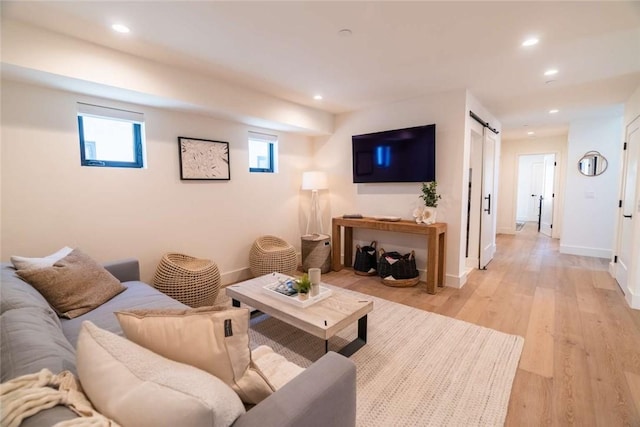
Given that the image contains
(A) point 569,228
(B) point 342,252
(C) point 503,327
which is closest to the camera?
(C) point 503,327

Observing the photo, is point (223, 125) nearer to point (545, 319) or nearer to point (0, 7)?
point (0, 7)

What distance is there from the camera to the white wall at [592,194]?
495 cm

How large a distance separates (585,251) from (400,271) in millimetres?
4001

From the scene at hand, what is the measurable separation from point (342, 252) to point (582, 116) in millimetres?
4660

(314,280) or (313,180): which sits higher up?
(313,180)

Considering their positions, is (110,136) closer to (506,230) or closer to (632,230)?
(632,230)

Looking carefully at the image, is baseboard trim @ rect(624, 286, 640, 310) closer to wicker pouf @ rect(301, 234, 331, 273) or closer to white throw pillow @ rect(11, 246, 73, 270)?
wicker pouf @ rect(301, 234, 331, 273)

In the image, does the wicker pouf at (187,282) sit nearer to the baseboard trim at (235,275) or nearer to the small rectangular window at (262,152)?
the baseboard trim at (235,275)

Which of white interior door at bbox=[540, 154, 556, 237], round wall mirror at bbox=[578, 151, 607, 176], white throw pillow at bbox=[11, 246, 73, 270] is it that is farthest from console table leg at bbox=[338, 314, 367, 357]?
white interior door at bbox=[540, 154, 556, 237]

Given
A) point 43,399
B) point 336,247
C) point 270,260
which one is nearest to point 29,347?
point 43,399

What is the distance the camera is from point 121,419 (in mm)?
716

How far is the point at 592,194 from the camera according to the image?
16.9ft

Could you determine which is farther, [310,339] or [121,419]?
[310,339]

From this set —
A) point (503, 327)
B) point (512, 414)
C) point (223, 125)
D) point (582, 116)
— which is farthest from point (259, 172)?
point (582, 116)
